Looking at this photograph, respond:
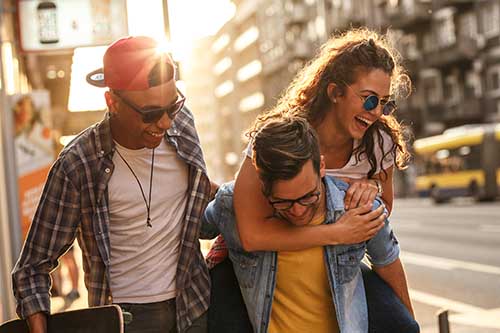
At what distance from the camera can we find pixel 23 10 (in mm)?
7156

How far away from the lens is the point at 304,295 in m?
2.59

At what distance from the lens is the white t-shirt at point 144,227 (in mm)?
2691

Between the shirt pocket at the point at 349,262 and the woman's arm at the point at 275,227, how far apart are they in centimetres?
7

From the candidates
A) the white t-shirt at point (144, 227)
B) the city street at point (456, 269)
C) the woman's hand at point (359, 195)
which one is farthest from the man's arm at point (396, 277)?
the city street at point (456, 269)

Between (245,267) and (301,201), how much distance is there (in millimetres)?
426

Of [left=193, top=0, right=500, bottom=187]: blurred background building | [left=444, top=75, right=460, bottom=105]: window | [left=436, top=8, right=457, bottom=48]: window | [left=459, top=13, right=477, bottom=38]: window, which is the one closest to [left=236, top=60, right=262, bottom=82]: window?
[left=193, top=0, right=500, bottom=187]: blurred background building

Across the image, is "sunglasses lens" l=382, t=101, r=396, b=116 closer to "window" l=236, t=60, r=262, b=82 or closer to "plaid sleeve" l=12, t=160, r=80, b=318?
"plaid sleeve" l=12, t=160, r=80, b=318

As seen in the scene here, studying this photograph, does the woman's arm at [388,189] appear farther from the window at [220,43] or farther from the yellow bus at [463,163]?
the window at [220,43]

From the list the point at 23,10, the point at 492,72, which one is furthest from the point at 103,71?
the point at 492,72

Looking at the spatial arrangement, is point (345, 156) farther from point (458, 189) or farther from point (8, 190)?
point (458, 189)

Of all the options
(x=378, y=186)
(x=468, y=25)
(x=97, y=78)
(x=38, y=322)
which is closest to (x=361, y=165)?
(x=378, y=186)

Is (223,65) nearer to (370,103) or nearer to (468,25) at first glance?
(468,25)

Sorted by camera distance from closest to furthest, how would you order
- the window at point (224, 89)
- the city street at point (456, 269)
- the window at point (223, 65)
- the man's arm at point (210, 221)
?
1. the man's arm at point (210, 221)
2. the city street at point (456, 269)
3. the window at point (224, 89)
4. the window at point (223, 65)

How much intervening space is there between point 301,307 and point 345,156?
58 centimetres
